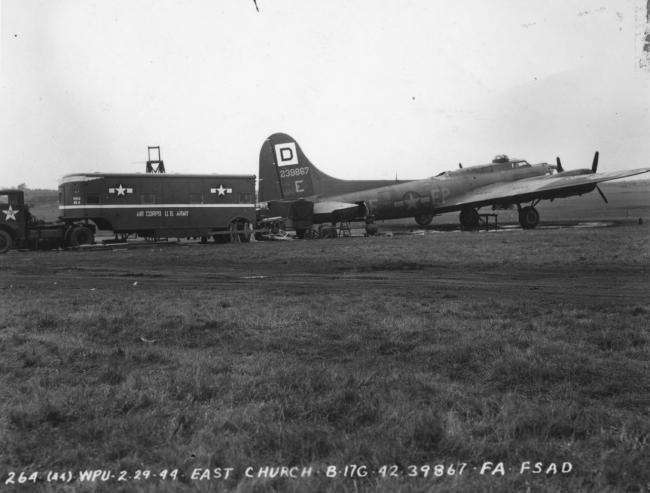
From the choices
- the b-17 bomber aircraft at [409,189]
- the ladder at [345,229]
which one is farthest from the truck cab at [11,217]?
the ladder at [345,229]

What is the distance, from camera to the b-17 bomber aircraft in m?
30.1

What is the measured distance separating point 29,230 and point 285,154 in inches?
517

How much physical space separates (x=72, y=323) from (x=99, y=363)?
2.50 meters

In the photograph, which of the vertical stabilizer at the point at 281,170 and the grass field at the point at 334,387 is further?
the vertical stabilizer at the point at 281,170

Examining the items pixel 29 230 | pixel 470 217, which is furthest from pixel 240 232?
pixel 470 217

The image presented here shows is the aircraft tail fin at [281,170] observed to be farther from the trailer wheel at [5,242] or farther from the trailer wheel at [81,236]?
the trailer wheel at [5,242]

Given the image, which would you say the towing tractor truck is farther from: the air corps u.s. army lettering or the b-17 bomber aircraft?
the air corps u.s. army lettering

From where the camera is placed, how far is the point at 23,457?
12.1ft

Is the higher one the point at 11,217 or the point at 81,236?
the point at 11,217

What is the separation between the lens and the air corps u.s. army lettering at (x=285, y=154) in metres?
30.0

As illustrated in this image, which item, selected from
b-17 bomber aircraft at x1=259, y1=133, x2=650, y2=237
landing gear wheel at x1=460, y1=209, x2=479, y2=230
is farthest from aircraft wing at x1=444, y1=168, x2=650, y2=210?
landing gear wheel at x1=460, y1=209, x2=479, y2=230

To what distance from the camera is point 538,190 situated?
1293 inches

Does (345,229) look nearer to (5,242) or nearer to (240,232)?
(240,232)

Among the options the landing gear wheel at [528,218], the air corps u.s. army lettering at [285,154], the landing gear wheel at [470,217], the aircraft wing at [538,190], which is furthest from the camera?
the landing gear wheel at [470,217]
